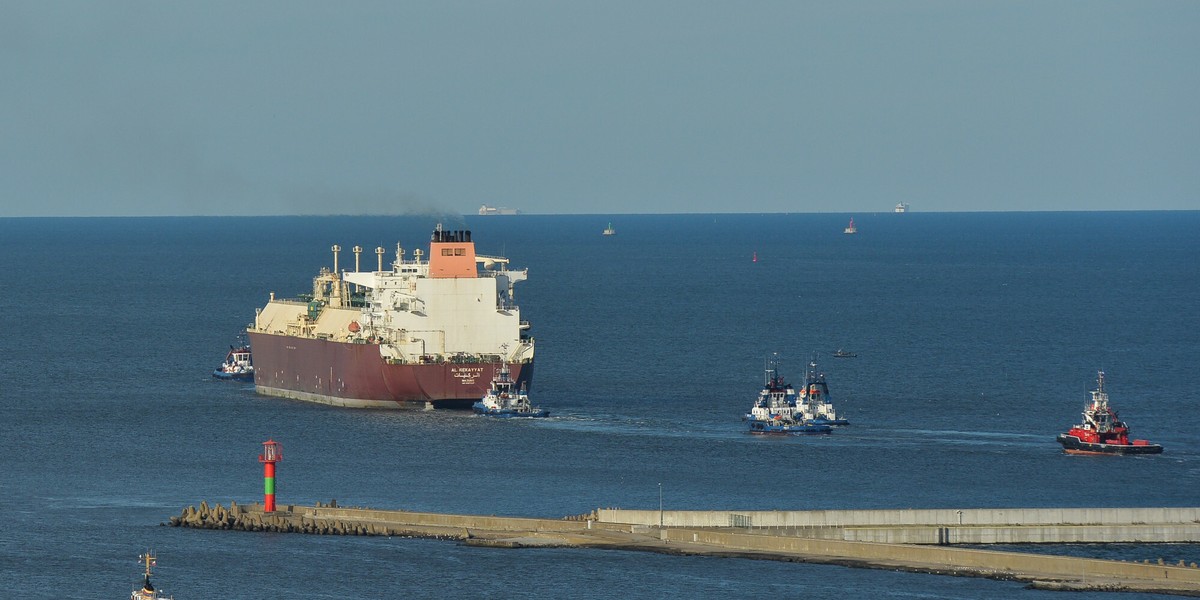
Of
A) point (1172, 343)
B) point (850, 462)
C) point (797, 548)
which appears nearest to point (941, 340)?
point (1172, 343)

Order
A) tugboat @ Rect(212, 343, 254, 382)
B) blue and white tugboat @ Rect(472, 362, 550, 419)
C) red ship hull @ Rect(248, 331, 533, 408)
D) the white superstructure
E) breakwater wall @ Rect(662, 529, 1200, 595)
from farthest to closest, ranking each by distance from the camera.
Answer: tugboat @ Rect(212, 343, 254, 382)
the white superstructure
red ship hull @ Rect(248, 331, 533, 408)
blue and white tugboat @ Rect(472, 362, 550, 419)
breakwater wall @ Rect(662, 529, 1200, 595)

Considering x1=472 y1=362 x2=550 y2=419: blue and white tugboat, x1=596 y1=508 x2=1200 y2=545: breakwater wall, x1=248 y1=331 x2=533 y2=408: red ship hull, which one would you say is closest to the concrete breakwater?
x1=596 y1=508 x2=1200 y2=545: breakwater wall

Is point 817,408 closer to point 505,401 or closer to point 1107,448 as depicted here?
point 1107,448

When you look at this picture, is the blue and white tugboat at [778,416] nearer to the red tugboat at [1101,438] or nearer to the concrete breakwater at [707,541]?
the red tugboat at [1101,438]

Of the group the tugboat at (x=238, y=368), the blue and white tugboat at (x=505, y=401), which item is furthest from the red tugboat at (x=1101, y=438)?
the tugboat at (x=238, y=368)

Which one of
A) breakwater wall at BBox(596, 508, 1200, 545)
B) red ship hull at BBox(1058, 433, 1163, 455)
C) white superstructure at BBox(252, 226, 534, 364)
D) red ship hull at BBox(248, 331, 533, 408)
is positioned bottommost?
breakwater wall at BBox(596, 508, 1200, 545)

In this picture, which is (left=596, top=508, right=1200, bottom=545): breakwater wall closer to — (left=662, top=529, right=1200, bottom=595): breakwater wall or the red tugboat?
(left=662, top=529, right=1200, bottom=595): breakwater wall

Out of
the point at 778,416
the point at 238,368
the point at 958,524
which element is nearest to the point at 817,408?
the point at 778,416
